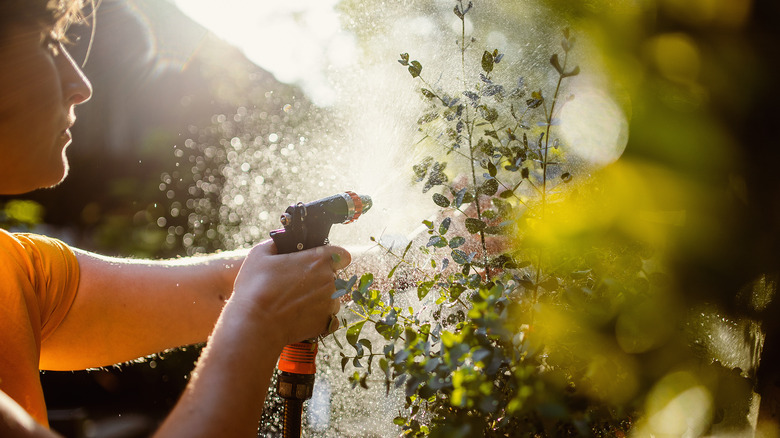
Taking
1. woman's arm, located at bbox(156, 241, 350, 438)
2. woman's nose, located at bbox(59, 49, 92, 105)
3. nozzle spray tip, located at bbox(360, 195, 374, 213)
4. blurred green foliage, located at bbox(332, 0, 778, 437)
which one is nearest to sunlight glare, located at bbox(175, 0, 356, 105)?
nozzle spray tip, located at bbox(360, 195, 374, 213)

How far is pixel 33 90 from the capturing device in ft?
4.00

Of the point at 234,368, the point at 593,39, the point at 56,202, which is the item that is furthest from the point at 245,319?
the point at 56,202

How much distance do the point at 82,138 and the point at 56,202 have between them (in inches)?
24.1

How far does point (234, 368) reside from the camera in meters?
1.03

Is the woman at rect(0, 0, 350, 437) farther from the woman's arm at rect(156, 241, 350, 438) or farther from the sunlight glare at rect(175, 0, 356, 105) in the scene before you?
the sunlight glare at rect(175, 0, 356, 105)

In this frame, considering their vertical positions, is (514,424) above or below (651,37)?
below

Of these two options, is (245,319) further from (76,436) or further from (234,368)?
(76,436)

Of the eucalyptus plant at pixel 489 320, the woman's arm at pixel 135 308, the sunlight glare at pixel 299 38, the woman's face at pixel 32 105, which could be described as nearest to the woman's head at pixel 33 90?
the woman's face at pixel 32 105

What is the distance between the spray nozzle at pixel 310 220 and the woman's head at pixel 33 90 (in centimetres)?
63

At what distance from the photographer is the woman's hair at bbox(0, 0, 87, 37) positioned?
1161mm

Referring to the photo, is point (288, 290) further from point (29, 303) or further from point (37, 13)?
point (37, 13)

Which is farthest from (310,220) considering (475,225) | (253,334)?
(475,225)

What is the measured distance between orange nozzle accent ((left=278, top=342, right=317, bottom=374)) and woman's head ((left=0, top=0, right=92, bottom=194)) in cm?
79

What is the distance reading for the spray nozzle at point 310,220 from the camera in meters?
1.27
